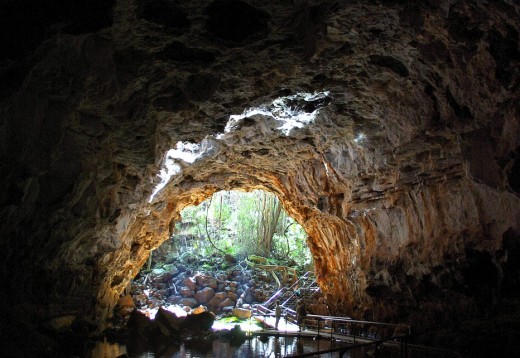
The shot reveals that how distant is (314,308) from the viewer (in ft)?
52.3

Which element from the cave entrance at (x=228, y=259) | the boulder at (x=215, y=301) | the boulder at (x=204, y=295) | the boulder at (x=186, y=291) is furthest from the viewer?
the boulder at (x=186, y=291)

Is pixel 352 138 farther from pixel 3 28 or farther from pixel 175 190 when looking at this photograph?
pixel 3 28

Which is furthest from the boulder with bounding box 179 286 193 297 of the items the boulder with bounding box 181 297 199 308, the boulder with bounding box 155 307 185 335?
the boulder with bounding box 155 307 185 335

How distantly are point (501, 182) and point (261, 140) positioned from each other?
5316mm

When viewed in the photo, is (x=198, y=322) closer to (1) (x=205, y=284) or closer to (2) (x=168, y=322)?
(2) (x=168, y=322)

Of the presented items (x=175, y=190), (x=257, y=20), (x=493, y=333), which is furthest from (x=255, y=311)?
(x=257, y=20)

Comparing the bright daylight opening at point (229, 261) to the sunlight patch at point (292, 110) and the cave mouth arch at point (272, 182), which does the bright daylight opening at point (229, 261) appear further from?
the sunlight patch at point (292, 110)

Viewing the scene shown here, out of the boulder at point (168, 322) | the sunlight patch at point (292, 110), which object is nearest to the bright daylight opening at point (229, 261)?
the boulder at point (168, 322)

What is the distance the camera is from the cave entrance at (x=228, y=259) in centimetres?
2147

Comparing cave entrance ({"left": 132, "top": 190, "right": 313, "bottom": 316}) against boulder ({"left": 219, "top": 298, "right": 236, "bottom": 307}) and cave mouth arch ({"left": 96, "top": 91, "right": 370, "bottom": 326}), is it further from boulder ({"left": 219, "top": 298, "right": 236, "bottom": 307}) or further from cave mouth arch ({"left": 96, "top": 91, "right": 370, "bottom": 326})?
cave mouth arch ({"left": 96, "top": 91, "right": 370, "bottom": 326})

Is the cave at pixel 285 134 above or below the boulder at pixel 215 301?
above

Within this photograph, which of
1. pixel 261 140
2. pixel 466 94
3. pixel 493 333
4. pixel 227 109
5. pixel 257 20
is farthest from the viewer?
pixel 261 140

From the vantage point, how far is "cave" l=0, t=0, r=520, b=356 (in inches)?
206

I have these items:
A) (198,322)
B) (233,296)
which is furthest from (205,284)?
(198,322)
